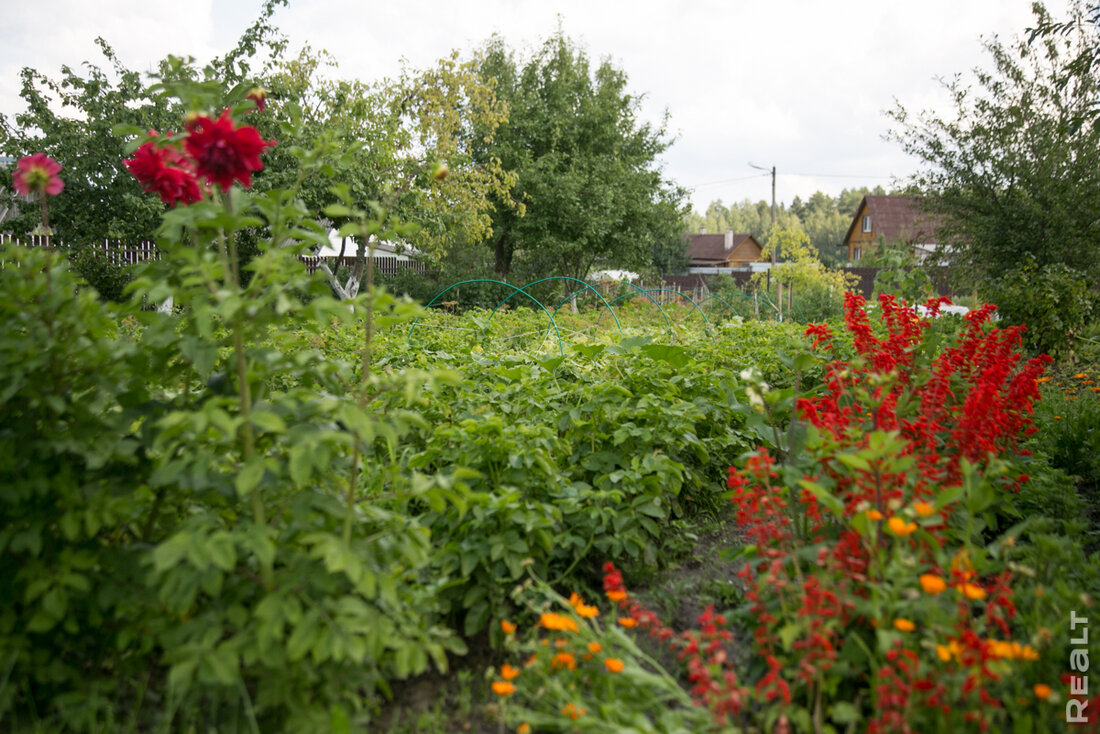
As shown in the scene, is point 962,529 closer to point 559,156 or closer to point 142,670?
point 142,670

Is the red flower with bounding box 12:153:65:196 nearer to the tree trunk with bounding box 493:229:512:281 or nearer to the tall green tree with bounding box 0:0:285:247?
the tall green tree with bounding box 0:0:285:247

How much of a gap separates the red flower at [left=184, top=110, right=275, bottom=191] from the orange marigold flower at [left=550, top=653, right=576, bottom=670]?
4.42ft

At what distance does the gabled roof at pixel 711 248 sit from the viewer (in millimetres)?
59656

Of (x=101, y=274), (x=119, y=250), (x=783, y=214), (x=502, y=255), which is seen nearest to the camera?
(x=101, y=274)

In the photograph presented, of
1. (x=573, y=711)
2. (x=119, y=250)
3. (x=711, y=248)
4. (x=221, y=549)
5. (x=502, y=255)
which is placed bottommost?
(x=573, y=711)

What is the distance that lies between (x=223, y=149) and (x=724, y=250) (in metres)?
62.1

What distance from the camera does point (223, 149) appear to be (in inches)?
56.7

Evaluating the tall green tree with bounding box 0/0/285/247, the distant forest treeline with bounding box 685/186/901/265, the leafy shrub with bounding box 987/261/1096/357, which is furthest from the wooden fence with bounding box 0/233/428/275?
the distant forest treeline with bounding box 685/186/901/265

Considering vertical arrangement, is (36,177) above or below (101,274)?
below

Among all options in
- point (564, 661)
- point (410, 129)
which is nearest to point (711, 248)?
point (410, 129)

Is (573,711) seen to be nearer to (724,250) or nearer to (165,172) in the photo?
(165,172)

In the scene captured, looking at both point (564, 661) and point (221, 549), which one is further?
point (564, 661)

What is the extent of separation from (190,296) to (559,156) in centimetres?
1683

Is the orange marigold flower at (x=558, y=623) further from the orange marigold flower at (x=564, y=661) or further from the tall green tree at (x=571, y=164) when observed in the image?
the tall green tree at (x=571, y=164)
